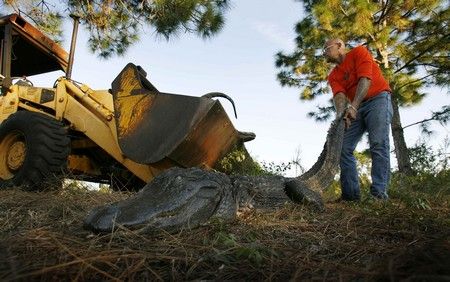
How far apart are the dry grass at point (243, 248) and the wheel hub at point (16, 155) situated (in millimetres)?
1806

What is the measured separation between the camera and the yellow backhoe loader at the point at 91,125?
13.8 ft

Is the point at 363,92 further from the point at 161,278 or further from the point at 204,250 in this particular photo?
the point at 161,278

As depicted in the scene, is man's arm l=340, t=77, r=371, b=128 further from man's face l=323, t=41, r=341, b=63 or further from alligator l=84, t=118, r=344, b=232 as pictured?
alligator l=84, t=118, r=344, b=232

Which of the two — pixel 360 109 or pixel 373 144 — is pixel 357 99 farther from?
pixel 373 144

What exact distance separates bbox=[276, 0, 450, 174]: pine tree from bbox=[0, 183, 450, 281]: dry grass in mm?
7867

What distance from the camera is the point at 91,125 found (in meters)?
5.26

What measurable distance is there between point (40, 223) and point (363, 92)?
3310 millimetres

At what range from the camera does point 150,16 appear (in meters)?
8.59

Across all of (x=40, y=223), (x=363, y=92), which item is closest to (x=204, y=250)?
(x=40, y=223)

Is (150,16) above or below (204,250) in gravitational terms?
above

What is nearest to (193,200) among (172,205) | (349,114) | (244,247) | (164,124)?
(172,205)

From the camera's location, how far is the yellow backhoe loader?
421 cm

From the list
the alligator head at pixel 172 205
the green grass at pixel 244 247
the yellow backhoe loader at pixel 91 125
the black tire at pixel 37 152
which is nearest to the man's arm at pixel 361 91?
the yellow backhoe loader at pixel 91 125

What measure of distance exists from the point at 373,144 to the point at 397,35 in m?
7.77
